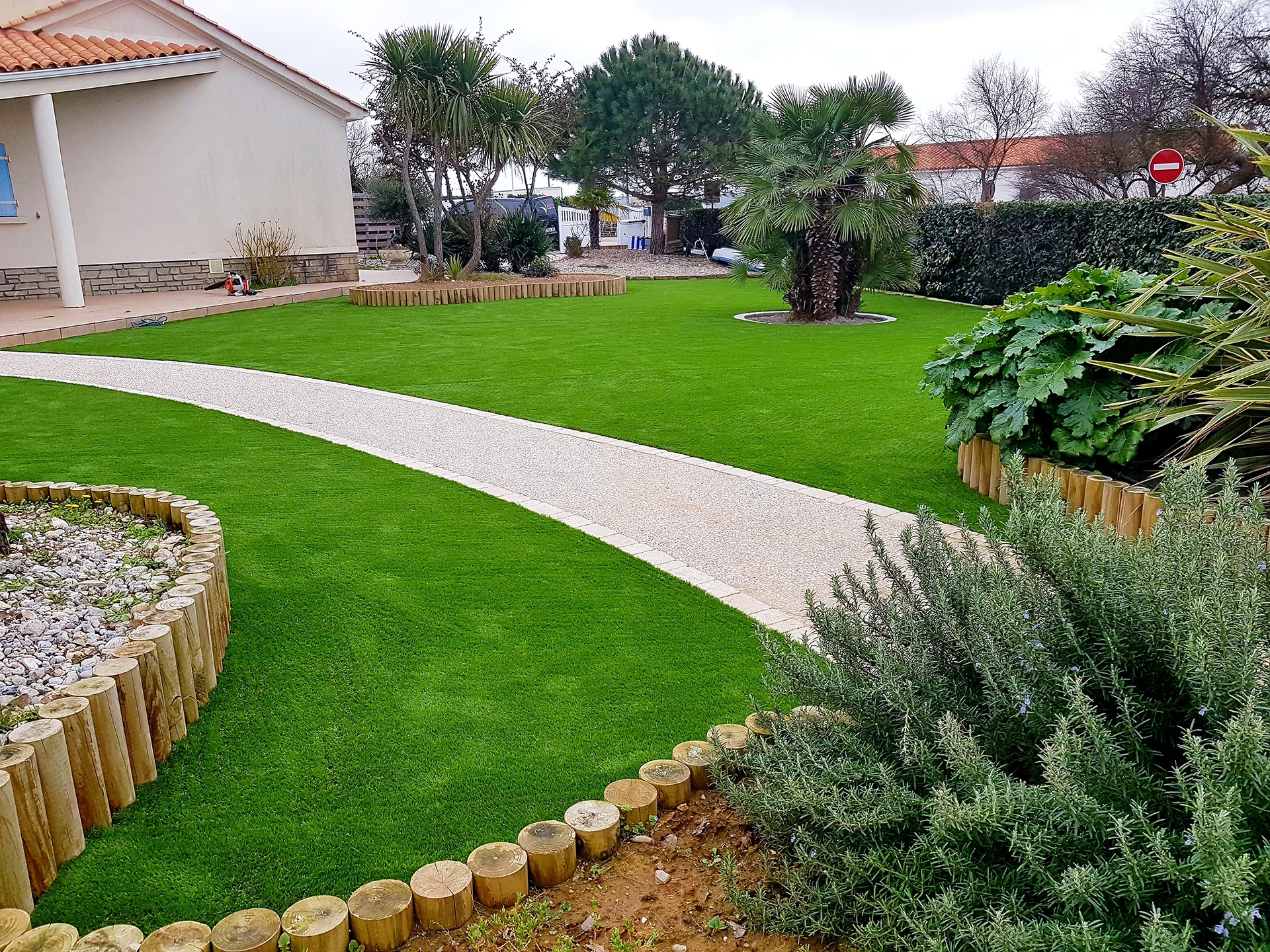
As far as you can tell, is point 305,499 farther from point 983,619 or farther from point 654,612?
point 983,619

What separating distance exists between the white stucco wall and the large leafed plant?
1617 centimetres

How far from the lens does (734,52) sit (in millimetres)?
32531

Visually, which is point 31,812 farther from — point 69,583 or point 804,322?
point 804,322

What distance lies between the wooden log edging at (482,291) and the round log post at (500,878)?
15.4m

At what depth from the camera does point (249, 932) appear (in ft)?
6.75

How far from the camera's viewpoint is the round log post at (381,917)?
2100mm

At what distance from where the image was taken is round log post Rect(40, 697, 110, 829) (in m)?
2.50

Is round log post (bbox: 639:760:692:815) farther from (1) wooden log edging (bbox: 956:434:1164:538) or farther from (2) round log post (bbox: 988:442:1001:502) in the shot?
(2) round log post (bbox: 988:442:1001:502)

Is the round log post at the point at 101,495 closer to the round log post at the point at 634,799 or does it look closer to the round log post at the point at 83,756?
the round log post at the point at 83,756

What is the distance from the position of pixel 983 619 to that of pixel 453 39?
1834cm

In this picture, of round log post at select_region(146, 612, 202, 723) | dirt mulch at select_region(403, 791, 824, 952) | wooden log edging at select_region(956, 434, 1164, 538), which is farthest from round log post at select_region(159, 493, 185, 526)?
wooden log edging at select_region(956, 434, 1164, 538)

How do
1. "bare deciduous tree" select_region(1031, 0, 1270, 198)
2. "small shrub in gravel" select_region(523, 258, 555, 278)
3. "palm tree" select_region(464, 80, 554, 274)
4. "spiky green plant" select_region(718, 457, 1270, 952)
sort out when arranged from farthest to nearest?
"bare deciduous tree" select_region(1031, 0, 1270, 198), "small shrub in gravel" select_region(523, 258, 555, 278), "palm tree" select_region(464, 80, 554, 274), "spiky green plant" select_region(718, 457, 1270, 952)

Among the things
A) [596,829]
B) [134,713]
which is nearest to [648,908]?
[596,829]

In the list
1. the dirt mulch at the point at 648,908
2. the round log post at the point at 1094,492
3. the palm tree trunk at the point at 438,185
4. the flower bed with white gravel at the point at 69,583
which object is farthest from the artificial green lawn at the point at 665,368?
the flower bed with white gravel at the point at 69,583
